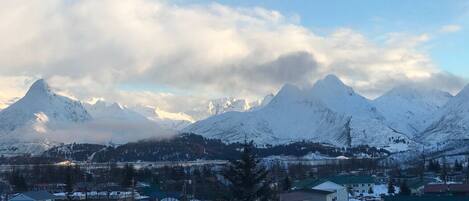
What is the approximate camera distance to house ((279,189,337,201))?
255ft

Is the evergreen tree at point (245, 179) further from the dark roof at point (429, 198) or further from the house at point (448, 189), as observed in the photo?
the house at point (448, 189)

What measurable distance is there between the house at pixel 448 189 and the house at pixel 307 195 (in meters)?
14.5

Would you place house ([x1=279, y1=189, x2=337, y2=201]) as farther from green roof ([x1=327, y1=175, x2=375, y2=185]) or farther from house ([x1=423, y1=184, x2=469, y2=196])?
green roof ([x1=327, y1=175, x2=375, y2=185])

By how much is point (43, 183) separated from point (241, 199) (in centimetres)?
11161

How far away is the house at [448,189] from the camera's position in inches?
3346

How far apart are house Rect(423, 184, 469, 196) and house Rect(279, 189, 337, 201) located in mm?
14461

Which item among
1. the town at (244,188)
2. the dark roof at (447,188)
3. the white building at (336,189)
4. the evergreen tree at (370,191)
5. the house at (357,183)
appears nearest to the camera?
the town at (244,188)

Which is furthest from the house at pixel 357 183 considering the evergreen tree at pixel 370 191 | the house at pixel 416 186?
the house at pixel 416 186

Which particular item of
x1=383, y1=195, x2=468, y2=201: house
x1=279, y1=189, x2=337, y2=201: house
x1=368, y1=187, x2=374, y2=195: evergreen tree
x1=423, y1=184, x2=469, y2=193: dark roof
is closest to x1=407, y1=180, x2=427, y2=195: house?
x1=368, y1=187, x2=374, y2=195: evergreen tree

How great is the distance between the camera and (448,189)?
8762 centimetres

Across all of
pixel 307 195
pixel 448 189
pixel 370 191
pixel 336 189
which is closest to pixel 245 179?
pixel 307 195

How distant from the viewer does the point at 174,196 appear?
92875mm

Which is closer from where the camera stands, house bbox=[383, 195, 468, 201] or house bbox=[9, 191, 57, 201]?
house bbox=[383, 195, 468, 201]

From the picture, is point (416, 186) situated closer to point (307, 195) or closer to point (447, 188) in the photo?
point (447, 188)
